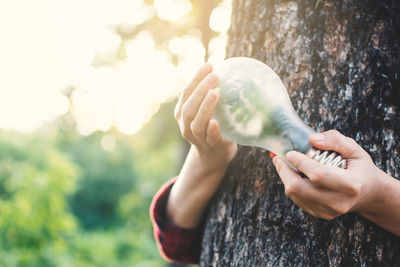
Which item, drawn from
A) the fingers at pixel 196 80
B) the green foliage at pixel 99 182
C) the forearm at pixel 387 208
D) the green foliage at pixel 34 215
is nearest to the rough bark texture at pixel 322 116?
the forearm at pixel 387 208

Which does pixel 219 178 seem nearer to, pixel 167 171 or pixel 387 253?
pixel 387 253

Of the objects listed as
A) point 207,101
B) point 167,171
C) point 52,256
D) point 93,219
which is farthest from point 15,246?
point 93,219

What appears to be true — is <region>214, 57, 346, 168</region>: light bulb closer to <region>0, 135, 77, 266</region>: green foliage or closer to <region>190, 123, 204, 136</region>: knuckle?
<region>190, 123, 204, 136</region>: knuckle

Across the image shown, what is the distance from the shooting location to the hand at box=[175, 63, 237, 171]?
0.84m

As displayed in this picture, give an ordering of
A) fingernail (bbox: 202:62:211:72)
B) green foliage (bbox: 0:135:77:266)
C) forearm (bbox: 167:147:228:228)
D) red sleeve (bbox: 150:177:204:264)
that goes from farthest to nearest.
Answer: green foliage (bbox: 0:135:77:266) < red sleeve (bbox: 150:177:204:264) < forearm (bbox: 167:147:228:228) < fingernail (bbox: 202:62:211:72)

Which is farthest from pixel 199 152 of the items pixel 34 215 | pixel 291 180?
pixel 34 215

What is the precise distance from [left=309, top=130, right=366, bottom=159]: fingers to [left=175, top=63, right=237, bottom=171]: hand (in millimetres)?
257

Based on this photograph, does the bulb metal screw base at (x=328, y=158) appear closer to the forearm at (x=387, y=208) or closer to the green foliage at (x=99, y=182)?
the forearm at (x=387, y=208)

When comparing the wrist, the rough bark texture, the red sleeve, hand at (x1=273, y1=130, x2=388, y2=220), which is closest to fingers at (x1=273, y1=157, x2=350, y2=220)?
hand at (x1=273, y1=130, x2=388, y2=220)

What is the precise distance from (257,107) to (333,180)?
0.27m

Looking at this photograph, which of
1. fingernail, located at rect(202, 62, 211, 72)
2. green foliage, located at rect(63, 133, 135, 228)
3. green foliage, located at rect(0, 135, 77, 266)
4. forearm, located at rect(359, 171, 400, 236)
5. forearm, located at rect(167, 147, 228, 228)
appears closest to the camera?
forearm, located at rect(359, 171, 400, 236)

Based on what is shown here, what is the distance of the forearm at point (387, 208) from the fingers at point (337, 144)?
0.09 meters

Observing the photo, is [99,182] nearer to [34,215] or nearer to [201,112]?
[34,215]

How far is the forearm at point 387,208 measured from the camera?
770mm
